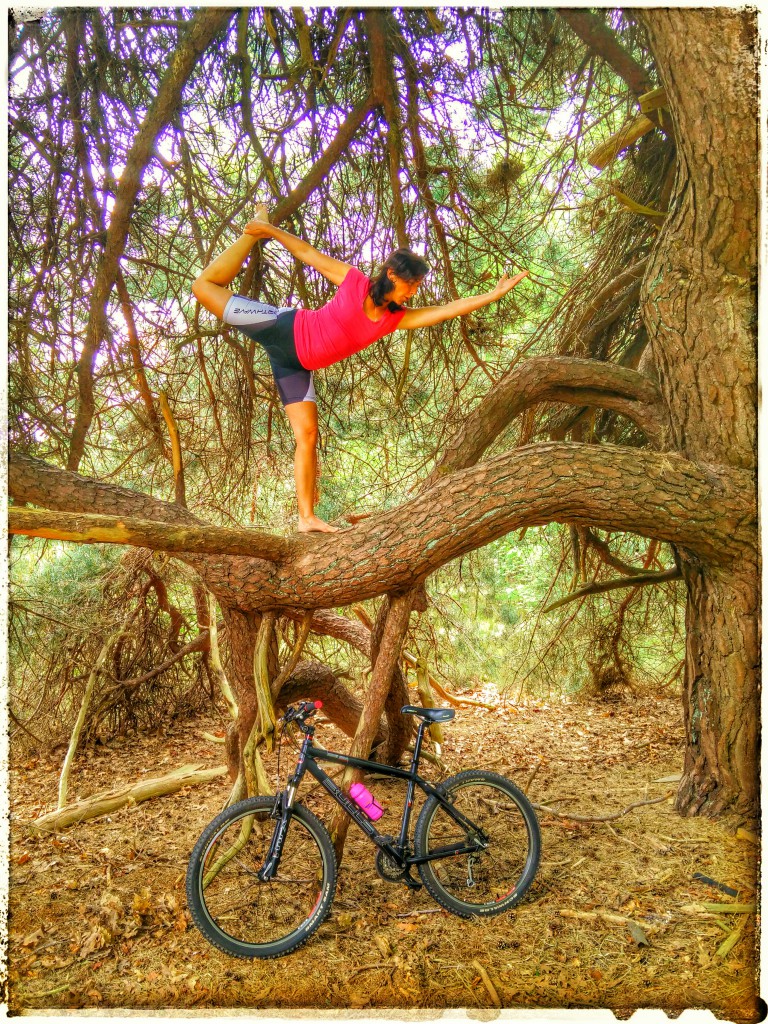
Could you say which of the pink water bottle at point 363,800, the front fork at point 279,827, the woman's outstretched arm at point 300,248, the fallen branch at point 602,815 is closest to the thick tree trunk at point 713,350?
the fallen branch at point 602,815

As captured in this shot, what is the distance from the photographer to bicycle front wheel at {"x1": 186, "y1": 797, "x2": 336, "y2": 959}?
219 centimetres

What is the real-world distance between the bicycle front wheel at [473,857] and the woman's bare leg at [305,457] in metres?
1.11

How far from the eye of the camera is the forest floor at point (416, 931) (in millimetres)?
2098

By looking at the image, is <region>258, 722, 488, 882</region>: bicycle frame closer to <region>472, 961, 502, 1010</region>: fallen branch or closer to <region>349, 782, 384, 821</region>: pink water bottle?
<region>349, 782, 384, 821</region>: pink water bottle

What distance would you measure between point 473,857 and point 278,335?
6.92 feet

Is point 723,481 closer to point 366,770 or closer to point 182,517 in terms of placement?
point 366,770

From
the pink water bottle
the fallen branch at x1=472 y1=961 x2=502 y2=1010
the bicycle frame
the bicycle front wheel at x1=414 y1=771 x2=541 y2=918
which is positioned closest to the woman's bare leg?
the bicycle frame

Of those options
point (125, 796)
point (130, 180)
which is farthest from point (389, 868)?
point (130, 180)

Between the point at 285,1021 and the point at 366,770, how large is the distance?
791 millimetres

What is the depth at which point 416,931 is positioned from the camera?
2.38 metres

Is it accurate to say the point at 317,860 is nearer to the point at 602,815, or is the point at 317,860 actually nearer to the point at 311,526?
the point at 311,526

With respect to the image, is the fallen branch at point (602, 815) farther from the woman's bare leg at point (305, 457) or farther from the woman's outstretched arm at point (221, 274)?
the woman's outstretched arm at point (221, 274)

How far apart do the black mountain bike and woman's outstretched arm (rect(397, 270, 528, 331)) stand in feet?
4.78

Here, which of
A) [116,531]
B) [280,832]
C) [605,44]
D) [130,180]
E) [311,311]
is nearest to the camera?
[116,531]
